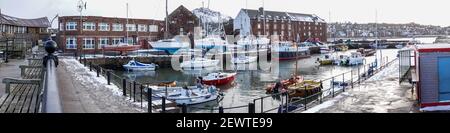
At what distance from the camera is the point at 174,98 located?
79.5 ft

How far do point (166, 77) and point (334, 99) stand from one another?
29983mm

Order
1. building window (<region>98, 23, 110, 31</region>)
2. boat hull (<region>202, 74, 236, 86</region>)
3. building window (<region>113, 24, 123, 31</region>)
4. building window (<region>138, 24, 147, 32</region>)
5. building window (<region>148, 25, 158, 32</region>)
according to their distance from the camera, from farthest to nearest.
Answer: building window (<region>148, 25, 158, 32</region>) → building window (<region>138, 24, 147, 32</region>) → building window (<region>113, 24, 123, 31</region>) → building window (<region>98, 23, 110, 31</region>) → boat hull (<region>202, 74, 236, 86</region>)

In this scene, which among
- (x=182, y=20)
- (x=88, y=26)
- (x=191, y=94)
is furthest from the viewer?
(x=182, y=20)

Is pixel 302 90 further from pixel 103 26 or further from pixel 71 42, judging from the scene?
pixel 103 26

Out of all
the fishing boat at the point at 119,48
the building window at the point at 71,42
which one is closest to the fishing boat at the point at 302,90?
the fishing boat at the point at 119,48

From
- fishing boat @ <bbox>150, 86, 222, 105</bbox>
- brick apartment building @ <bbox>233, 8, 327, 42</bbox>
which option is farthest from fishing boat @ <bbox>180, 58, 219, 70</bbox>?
brick apartment building @ <bbox>233, 8, 327, 42</bbox>

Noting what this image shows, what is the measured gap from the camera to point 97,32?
6594 cm

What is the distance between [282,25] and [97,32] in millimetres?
57743

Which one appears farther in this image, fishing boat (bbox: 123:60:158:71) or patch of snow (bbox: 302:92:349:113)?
fishing boat (bbox: 123:60:158:71)

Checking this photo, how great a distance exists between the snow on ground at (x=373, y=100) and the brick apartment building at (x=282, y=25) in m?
73.1

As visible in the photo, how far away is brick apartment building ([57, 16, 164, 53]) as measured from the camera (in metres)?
63.6

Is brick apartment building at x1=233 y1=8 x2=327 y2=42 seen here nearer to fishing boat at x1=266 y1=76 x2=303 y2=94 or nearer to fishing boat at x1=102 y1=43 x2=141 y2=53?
fishing boat at x1=102 y1=43 x2=141 y2=53

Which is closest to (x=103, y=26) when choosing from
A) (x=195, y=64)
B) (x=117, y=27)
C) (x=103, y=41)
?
(x=103, y=41)

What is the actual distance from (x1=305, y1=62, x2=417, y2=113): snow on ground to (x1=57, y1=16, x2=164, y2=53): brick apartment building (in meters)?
50.8
